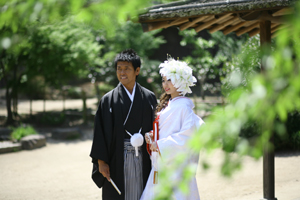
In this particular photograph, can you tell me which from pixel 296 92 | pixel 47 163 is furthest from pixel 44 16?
pixel 47 163

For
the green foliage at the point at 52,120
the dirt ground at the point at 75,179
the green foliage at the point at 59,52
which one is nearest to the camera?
the dirt ground at the point at 75,179

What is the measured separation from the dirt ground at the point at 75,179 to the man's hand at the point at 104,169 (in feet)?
4.83

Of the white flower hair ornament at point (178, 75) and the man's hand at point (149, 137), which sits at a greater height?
the white flower hair ornament at point (178, 75)

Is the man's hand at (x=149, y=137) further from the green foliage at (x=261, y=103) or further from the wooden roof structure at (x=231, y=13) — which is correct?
Result: the green foliage at (x=261, y=103)

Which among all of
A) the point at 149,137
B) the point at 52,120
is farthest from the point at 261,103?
the point at 52,120

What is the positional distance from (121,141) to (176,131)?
577mm

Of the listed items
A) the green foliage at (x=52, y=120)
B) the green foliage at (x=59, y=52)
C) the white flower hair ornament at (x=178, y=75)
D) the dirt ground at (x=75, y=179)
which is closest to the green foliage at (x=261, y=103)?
the white flower hair ornament at (x=178, y=75)

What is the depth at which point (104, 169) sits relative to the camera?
131 inches

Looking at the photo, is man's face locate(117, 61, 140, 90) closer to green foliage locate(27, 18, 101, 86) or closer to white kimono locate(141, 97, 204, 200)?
white kimono locate(141, 97, 204, 200)

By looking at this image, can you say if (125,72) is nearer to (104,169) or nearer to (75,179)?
(104,169)

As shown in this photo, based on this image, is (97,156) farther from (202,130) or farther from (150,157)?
(202,130)

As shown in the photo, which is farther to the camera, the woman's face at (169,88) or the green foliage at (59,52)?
the green foliage at (59,52)

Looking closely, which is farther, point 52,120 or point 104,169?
point 52,120

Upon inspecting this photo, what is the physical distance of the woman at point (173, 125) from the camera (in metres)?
3.06
